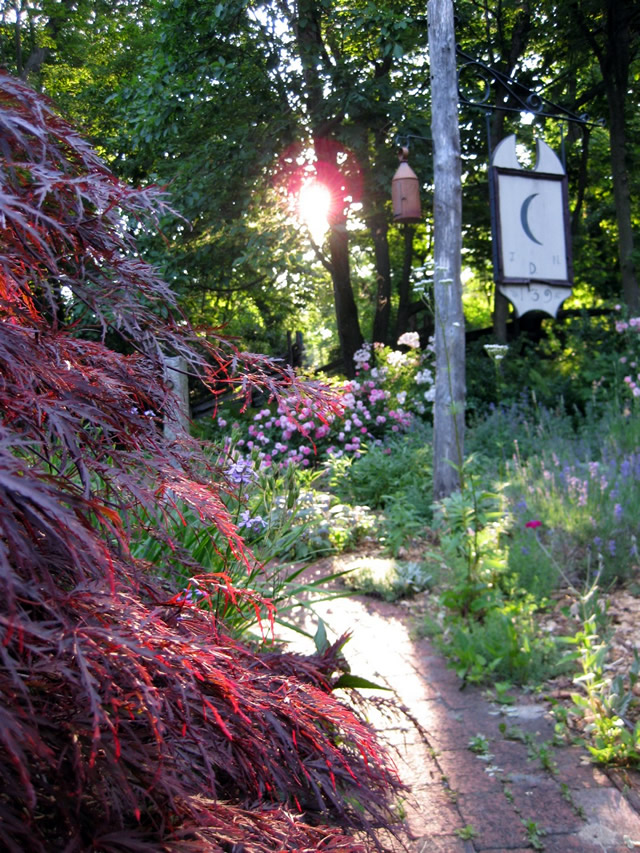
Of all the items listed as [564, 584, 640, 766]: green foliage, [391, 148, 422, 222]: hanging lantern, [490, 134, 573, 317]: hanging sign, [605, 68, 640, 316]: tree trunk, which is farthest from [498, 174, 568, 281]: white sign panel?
[605, 68, 640, 316]: tree trunk

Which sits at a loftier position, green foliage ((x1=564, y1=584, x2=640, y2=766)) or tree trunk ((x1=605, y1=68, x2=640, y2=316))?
tree trunk ((x1=605, y1=68, x2=640, y2=316))

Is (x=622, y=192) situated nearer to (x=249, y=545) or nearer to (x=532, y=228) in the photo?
(x=532, y=228)

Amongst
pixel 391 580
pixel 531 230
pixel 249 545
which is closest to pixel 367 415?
pixel 531 230

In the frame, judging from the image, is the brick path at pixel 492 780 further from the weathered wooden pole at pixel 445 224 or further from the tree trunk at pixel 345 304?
the tree trunk at pixel 345 304

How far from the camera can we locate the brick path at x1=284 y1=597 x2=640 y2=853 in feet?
7.54

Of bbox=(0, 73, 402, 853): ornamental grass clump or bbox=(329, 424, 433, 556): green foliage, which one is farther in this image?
bbox=(329, 424, 433, 556): green foliage

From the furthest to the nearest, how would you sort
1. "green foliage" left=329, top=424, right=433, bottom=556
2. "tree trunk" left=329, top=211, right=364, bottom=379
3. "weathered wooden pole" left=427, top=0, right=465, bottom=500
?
"tree trunk" left=329, top=211, right=364, bottom=379, "green foliage" left=329, top=424, right=433, bottom=556, "weathered wooden pole" left=427, top=0, right=465, bottom=500

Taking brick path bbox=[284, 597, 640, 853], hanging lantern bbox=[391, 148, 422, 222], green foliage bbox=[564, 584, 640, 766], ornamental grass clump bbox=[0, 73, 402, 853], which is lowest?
brick path bbox=[284, 597, 640, 853]

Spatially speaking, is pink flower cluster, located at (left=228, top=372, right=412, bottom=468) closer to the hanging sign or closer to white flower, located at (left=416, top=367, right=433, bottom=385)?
white flower, located at (left=416, top=367, right=433, bottom=385)

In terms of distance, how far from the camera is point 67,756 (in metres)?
1.03

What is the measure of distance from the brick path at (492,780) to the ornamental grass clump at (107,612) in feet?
3.05

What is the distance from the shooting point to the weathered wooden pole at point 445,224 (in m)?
6.35

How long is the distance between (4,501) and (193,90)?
10.1 meters

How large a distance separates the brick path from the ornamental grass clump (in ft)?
3.05
